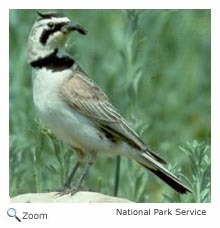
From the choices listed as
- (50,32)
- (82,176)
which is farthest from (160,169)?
(50,32)

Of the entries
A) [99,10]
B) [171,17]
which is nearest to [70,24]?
[99,10]

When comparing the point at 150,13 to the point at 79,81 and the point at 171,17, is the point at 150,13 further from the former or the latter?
the point at 79,81

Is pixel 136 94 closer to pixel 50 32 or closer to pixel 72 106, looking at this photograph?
pixel 72 106

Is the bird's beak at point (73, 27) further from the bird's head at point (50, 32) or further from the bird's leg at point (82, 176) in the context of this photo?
the bird's leg at point (82, 176)
